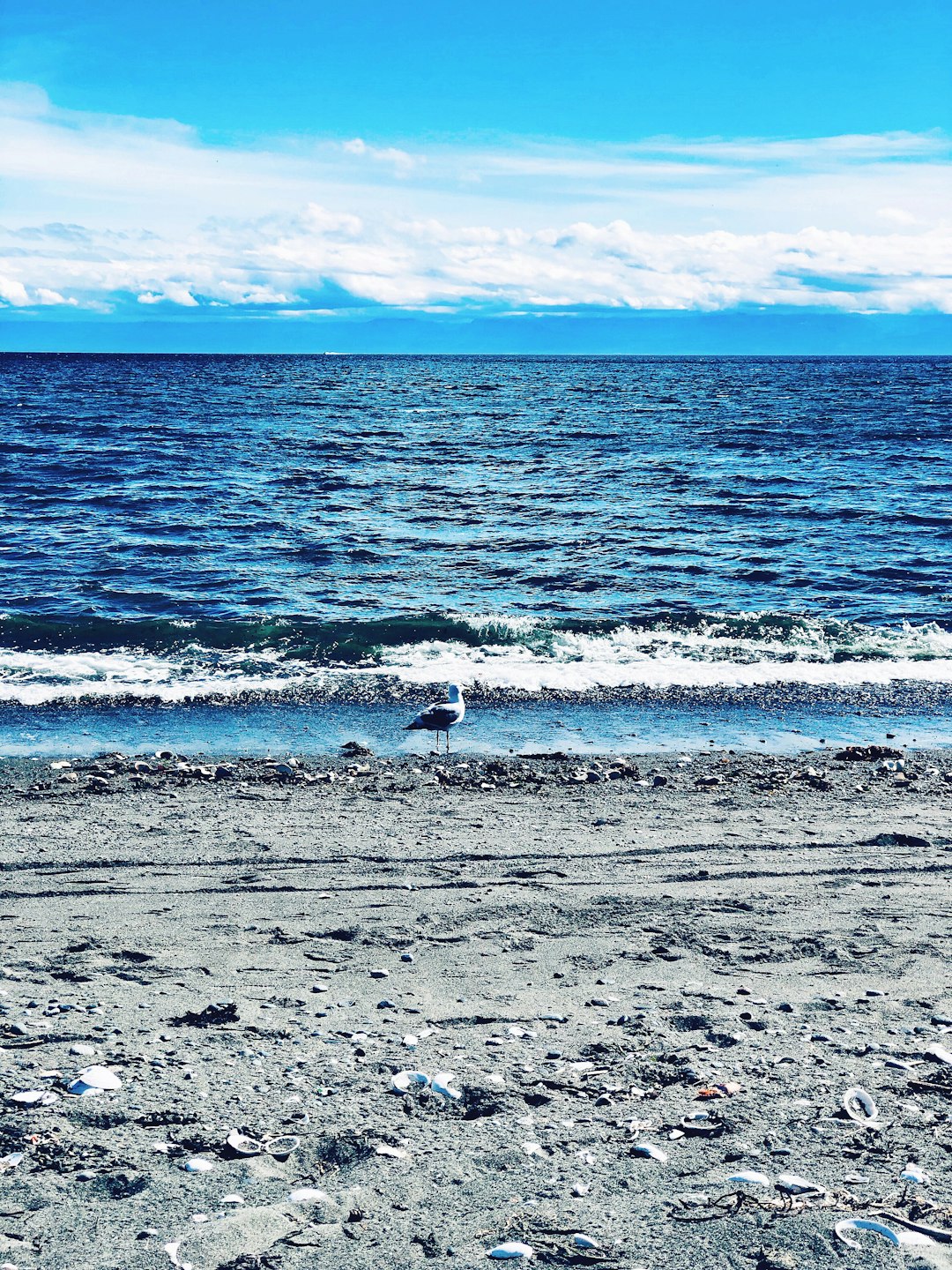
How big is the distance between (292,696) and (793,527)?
1806cm

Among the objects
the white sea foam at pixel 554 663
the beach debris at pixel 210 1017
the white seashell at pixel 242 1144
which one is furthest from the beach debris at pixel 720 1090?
the white sea foam at pixel 554 663

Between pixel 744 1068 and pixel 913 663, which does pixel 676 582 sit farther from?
pixel 744 1068

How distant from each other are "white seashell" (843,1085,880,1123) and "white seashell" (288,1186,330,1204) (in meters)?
2.49

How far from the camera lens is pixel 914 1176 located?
4293 mm

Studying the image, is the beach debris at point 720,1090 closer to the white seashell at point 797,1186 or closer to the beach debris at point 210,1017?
the white seashell at point 797,1186

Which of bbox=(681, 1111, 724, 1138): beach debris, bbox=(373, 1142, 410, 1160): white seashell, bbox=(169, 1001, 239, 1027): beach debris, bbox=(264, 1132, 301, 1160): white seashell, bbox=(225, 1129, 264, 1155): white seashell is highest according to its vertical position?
bbox=(681, 1111, 724, 1138): beach debris

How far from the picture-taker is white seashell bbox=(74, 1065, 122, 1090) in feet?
16.1

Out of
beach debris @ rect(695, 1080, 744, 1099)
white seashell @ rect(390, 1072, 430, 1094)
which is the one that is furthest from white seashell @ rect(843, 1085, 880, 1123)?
white seashell @ rect(390, 1072, 430, 1094)

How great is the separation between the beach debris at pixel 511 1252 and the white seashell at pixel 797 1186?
3.73 feet

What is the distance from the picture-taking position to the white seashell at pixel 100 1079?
4.92 metres

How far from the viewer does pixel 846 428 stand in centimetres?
5212

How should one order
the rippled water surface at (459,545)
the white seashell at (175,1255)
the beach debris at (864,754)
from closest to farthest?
1. the white seashell at (175,1255)
2. the beach debris at (864,754)
3. the rippled water surface at (459,545)

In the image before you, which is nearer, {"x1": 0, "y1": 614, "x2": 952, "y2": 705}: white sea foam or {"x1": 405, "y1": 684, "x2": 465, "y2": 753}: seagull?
{"x1": 405, "y1": 684, "x2": 465, "y2": 753}: seagull

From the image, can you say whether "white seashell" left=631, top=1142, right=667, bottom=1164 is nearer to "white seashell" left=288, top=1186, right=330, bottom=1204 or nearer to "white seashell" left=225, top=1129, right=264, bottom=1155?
"white seashell" left=288, top=1186, right=330, bottom=1204
